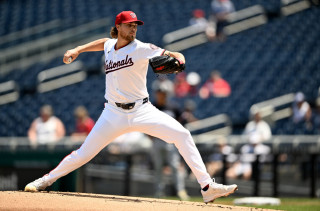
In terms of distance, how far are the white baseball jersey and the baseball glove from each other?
7 cm

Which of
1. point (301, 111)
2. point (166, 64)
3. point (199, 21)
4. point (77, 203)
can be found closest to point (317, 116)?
point (301, 111)

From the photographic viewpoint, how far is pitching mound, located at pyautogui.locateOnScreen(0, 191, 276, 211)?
5.23 metres

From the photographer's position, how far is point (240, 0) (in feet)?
65.8

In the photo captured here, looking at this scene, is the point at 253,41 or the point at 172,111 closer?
the point at 172,111

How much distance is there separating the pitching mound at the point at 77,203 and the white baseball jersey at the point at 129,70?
948mm

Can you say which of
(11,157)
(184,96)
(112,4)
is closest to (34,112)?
(184,96)

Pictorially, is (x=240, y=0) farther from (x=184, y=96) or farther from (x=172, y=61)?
(x=172, y=61)

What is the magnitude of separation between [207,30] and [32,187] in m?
12.4

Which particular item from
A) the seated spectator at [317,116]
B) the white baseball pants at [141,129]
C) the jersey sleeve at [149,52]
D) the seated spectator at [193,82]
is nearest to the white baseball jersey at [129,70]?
the jersey sleeve at [149,52]

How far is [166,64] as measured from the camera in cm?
550

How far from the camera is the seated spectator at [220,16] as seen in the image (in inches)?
701

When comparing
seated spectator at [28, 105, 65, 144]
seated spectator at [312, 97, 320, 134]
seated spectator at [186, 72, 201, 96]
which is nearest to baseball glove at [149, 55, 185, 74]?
seated spectator at [28, 105, 65, 144]

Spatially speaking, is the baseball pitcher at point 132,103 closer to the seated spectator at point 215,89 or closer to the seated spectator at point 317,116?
the seated spectator at point 317,116

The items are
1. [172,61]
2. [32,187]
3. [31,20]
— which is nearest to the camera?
[172,61]
